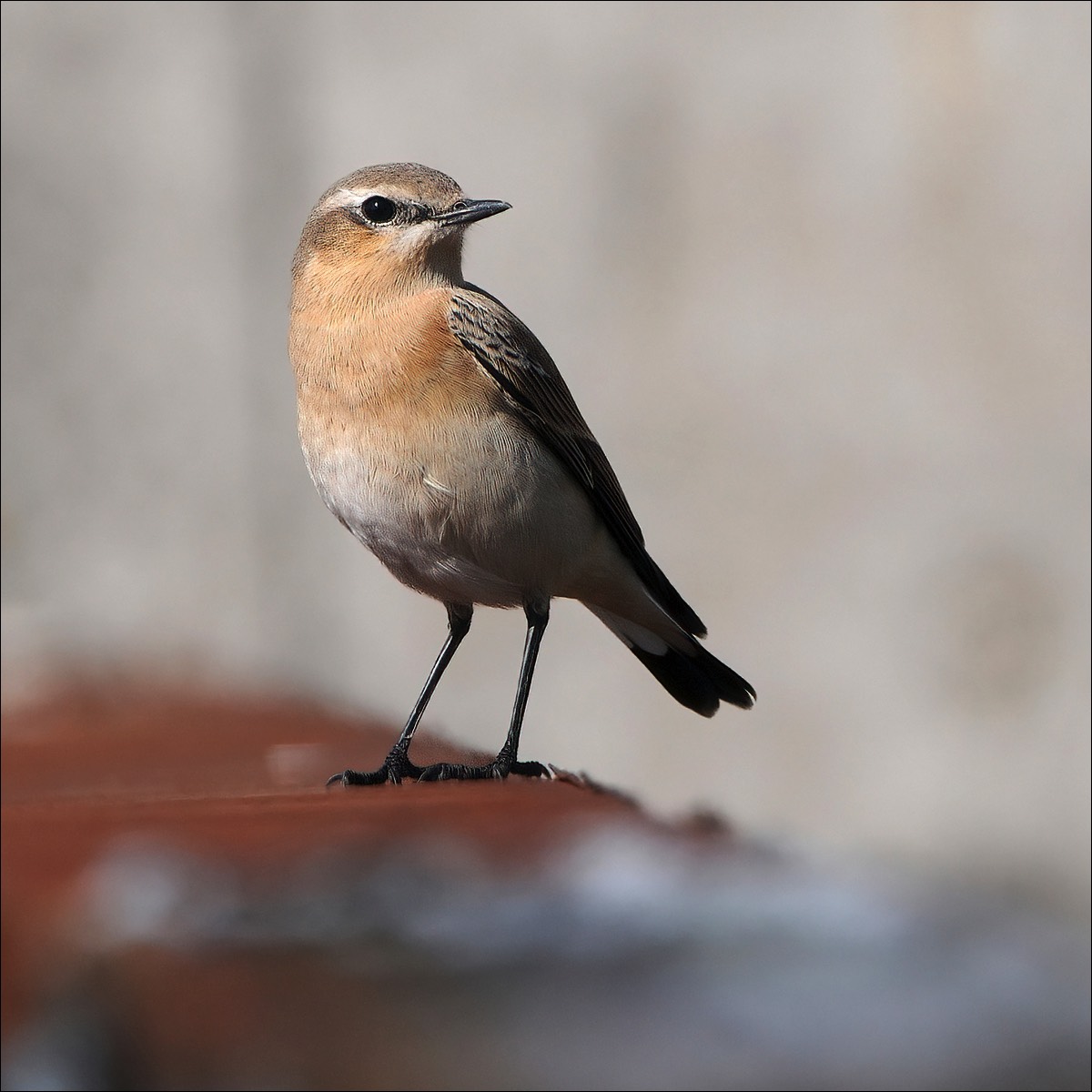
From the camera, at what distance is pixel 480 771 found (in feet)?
10.8

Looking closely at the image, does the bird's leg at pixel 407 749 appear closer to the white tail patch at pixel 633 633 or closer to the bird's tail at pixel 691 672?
the white tail patch at pixel 633 633

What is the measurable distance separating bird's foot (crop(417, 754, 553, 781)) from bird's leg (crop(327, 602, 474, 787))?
0.06 meters

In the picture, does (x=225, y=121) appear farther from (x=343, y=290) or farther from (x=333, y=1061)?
(x=333, y=1061)

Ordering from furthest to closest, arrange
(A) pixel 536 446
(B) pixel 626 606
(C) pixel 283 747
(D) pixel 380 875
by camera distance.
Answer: (B) pixel 626 606 < (A) pixel 536 446 < (C) pixel 283 747 < (D) pixel 380 875

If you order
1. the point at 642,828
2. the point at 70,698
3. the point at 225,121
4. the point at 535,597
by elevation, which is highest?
the point at 225,121

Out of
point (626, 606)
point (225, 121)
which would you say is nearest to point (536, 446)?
point (626, 606)

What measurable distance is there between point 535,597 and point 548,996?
109 inches

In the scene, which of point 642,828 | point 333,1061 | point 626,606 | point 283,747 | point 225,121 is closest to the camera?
point 333,1061

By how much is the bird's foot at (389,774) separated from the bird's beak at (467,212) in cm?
146

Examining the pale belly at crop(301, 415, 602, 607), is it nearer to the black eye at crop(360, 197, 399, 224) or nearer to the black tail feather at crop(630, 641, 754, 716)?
the black eye at crop(360, 197, 399, 224)

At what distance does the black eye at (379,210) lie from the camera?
4082mm

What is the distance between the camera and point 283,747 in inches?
134

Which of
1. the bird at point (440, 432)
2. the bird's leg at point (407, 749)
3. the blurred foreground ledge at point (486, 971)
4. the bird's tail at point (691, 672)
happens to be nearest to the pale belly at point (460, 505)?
the bird at point (440, 432)

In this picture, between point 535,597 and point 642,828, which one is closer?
point 642,828
